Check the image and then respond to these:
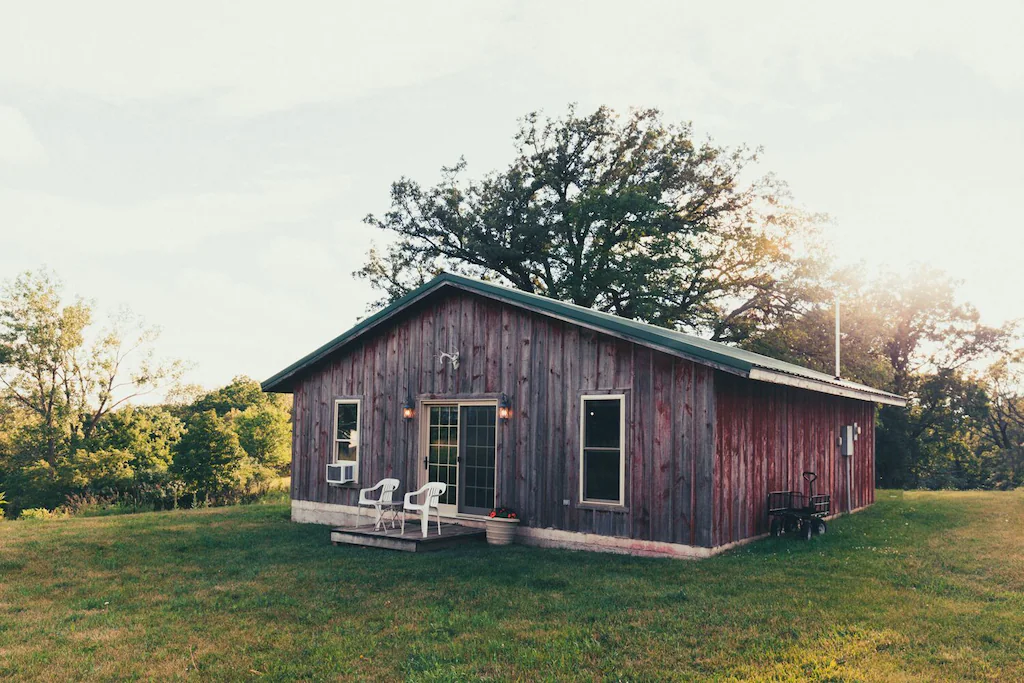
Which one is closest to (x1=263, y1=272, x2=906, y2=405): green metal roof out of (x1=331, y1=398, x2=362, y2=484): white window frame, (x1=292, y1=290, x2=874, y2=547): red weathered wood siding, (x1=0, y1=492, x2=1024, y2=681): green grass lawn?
(x1=292, y1=290, x2=874, y2=547): red weathered wood siding

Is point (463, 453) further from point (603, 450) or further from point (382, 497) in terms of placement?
point (603, 450)

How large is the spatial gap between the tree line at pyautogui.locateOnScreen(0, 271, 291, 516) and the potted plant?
18.0 m

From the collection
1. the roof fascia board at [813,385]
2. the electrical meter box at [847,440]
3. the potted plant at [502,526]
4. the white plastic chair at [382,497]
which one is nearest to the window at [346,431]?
the white plastic chair at [382,497]

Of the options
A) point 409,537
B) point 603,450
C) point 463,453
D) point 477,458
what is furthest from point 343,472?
point 603,450

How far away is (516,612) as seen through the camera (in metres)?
7.07

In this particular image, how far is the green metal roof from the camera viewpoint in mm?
9102

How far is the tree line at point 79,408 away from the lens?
2855 cm

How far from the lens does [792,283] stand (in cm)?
2677

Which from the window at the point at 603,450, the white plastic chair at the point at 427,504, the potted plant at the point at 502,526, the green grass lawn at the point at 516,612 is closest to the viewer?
the green grass lawn at the point at 516,612

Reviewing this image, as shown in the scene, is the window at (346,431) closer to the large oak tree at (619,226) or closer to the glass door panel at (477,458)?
the glass door panel at (477,458)

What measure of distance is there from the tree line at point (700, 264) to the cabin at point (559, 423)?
12.5 m

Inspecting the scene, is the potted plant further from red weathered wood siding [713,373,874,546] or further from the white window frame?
the white window frame

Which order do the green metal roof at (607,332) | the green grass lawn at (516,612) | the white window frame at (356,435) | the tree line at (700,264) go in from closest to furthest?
the green grass lawn at (516,612)
the green metal roof at (607,332)
the white window frame at (356,435)
the tree line at (700,264)

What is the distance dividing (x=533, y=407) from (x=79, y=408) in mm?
29558
